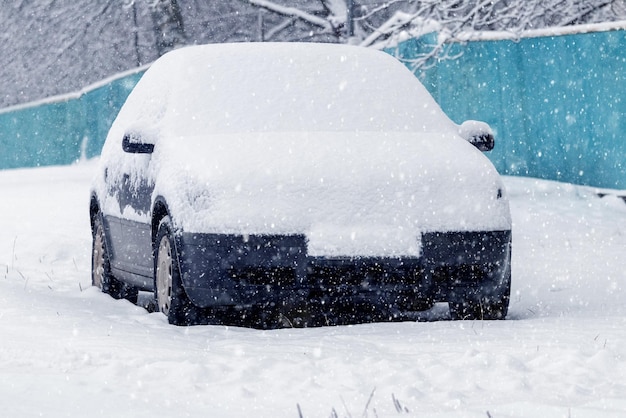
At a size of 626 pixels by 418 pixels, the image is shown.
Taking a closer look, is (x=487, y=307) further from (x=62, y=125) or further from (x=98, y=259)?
(x=62, y=125)

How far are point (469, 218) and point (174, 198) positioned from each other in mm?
1516

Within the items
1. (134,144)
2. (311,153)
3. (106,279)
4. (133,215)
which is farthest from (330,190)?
(106,279)

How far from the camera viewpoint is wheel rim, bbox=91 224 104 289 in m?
8.56

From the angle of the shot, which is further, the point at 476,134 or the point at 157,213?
the point at 476,134

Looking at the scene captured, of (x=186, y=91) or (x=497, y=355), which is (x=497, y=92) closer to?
(x=186, y=91)

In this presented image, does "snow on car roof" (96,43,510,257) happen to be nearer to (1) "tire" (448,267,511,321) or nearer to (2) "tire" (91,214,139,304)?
(1) "tire" (448,267,511,321)

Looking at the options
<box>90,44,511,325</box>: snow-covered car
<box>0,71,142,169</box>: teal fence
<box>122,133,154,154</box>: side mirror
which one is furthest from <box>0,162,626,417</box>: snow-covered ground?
<box>0,71,142,169</box>: teal fence

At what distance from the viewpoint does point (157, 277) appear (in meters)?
6.94

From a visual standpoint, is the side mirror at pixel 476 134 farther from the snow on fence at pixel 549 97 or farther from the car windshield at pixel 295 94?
the snow on fence at pixel 549 97

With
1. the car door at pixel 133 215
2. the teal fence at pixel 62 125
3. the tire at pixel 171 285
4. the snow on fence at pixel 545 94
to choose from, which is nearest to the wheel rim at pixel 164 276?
the tire at pixel 171 285

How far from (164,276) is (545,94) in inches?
331

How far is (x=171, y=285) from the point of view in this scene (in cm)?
648

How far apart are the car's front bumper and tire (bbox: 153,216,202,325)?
146 millimetres

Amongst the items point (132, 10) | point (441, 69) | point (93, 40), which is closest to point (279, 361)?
point (441, 69)
